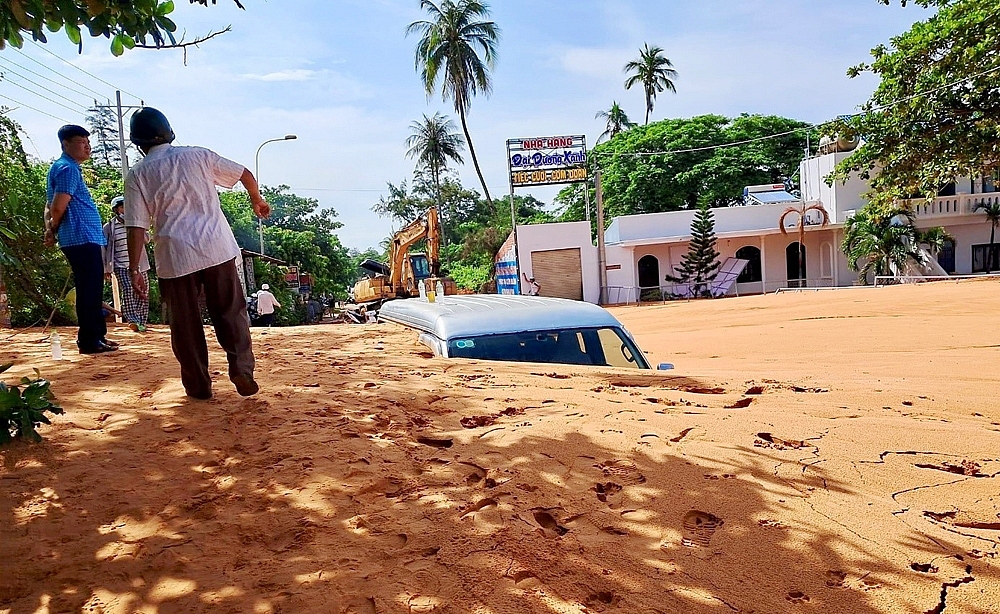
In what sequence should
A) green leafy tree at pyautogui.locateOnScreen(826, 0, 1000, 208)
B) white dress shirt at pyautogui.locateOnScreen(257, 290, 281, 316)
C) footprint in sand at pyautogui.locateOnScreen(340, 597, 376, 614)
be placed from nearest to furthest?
footprint in sand at pyautogui.locateOnScreen(340, 597, 376, 614), green leafy tree at pyautogui.locateOnScreen(826, 0, 1000, 208), white dress shirt at pyautogui.locateOnScreen(257, 290, 281, 316)

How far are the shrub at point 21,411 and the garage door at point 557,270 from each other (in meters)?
24.8

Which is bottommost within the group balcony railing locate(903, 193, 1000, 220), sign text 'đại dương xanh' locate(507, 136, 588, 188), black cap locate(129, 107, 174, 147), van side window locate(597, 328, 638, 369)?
van side window locate(597, 328, 638, 369)

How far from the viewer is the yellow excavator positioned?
69.0ft

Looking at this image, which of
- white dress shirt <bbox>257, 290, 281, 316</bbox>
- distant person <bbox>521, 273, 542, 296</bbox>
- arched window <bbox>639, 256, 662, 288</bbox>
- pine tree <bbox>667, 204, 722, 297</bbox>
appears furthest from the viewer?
arched window <bbox>639, 256, 662, 288</bbox>

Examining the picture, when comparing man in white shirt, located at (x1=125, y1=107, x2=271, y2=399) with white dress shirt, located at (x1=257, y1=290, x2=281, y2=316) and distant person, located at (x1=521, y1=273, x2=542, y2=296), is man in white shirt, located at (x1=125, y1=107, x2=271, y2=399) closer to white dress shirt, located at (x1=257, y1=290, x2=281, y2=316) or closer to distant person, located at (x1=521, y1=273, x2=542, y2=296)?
white dress shirt, located at (x1=257, y1=290, x2=281, y2=316)

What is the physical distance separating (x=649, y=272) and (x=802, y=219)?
274 inches

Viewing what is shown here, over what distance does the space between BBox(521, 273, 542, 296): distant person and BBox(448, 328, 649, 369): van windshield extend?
68.7 ft

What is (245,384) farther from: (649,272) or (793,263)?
(793,263)

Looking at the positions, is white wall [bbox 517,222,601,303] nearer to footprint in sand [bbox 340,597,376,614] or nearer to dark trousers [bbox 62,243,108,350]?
dark trousers [bbox 62,243,108,350]

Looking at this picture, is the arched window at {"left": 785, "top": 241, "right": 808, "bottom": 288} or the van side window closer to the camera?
the van side window

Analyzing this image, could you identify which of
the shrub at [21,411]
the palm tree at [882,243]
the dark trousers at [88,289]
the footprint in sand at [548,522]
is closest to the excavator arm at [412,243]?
the dark trousers at [88,289]

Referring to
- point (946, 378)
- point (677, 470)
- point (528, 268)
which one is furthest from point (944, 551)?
point (528, 268)

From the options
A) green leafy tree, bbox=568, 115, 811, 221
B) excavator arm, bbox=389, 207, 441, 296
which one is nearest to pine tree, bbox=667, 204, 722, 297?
green leafy tree, bbox=568, 115, 811, 221

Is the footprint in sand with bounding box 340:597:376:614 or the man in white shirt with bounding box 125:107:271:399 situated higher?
the man in white shirt with bounding box 125:107:271:399
